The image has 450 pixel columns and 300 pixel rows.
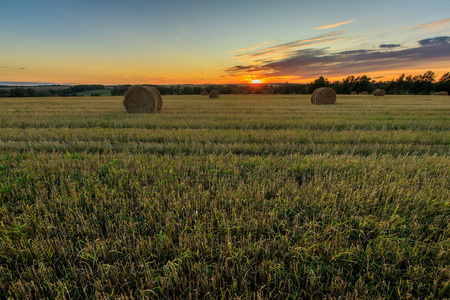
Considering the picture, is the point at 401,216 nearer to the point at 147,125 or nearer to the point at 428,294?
the point at 428,294

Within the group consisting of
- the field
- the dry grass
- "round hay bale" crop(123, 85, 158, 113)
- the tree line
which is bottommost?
the field

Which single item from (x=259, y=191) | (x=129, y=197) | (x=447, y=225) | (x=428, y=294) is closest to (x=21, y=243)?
(x=129, y=197)

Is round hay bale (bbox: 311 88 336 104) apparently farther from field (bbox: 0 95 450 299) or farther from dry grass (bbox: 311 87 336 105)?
field (bbox: 0 95 450 299)

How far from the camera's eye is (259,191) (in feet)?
10.3

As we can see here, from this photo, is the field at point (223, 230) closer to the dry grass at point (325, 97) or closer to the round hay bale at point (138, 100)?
the round hay bale at point (138, 100)

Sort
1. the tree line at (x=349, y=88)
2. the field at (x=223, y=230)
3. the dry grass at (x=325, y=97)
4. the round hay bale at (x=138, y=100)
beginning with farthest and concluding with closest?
the tree line at (x=349, y=88)
the dry grass at (x=325, y=97)
the round hay bale at (x=138, y=100)
the field at (x=223, y=230)

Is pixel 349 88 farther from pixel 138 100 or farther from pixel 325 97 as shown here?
pixel 138 100

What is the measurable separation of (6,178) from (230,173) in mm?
3985

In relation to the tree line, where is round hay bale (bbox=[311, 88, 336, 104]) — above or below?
below

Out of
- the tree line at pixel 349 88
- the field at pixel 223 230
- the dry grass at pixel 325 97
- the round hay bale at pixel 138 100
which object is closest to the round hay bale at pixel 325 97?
the dry grass at pixel 325 97

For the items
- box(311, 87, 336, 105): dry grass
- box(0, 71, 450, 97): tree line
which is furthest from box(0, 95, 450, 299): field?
box(0, 71, 450, 97): tree line

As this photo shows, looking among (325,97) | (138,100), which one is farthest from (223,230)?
(325,97)

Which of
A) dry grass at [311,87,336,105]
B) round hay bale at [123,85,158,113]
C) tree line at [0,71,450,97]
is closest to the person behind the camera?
round hay bale at [123,85,158,113]

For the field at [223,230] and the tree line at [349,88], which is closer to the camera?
the field at [223,230]
